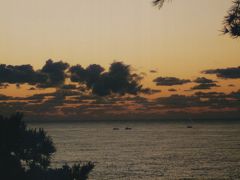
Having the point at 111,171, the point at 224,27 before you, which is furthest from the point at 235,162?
the point at 224,27

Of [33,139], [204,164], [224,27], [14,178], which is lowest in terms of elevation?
[204,164]

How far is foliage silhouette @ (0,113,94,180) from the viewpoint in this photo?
3378 centimetres

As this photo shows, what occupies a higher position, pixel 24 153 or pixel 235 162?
pixel 24 153

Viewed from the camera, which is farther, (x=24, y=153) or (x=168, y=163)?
(x=168, y=163)

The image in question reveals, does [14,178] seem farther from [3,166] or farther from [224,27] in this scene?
[224,27]

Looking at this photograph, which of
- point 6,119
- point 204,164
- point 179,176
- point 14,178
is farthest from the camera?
point 204,164

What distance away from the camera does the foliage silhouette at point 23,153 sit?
33.8 metres

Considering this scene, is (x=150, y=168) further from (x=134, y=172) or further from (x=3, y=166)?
(x=3, y=166)

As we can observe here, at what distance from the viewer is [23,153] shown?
37125 millimetres

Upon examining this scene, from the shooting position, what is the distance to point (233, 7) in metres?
9.59

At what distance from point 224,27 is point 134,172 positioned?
351 feet

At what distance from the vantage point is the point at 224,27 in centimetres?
963

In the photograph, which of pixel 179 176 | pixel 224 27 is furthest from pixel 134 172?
pixel 224 27

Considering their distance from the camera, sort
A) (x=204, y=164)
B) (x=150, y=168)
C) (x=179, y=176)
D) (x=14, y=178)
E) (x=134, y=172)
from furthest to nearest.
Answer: (x=204, y=164)
(x=150, y=168)
(x=134, y=172)
(x=179, y=176)
(x=14, y=178)
